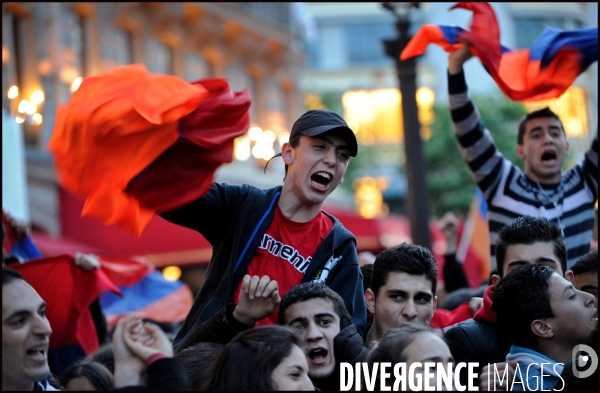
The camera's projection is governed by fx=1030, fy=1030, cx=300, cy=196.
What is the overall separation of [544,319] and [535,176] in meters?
2.29

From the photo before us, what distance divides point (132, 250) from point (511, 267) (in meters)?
15.5

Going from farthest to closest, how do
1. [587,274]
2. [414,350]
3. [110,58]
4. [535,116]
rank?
1. [110,58]
2. [535,116]
3. [587,274]
4. [414,350]

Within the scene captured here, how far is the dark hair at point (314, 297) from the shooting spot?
4566mm

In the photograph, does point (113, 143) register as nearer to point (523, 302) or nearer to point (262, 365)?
point (262, 365)

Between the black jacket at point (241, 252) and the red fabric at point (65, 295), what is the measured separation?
2.18 metres

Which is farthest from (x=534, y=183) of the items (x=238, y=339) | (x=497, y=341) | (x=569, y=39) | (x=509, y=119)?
(x=509, y=119)

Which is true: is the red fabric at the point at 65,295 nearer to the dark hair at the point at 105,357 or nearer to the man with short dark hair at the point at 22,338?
the dark hair at the point at 105,357

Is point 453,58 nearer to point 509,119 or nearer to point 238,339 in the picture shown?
point 238,339

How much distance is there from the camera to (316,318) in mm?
4508

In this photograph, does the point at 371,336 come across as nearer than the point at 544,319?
No

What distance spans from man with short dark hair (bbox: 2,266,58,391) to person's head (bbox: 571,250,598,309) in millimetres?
2947

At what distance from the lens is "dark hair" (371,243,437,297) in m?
4.98

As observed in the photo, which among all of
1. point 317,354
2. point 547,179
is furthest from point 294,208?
point 547,179

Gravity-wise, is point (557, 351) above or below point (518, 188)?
below
